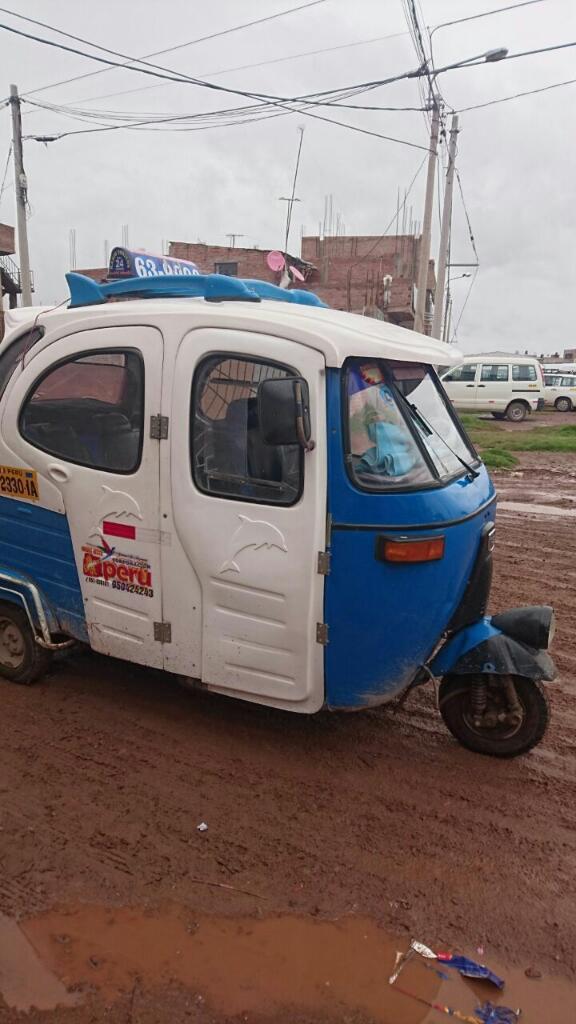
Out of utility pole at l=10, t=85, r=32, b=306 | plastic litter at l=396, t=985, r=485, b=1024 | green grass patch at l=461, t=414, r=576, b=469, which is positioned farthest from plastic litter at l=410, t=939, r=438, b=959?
utility pole at l=10, t=85, r=32, b=306

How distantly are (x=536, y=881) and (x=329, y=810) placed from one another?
0.91 m

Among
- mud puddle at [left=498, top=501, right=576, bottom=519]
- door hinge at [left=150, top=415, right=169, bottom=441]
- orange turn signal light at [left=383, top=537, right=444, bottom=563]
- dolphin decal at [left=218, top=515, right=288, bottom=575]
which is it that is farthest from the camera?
mud puddle at [left=498, top=501, right=576, bottom=519]

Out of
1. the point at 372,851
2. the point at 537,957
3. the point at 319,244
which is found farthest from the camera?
the point at 319,244

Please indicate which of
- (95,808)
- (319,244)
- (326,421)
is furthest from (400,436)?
(319,244)

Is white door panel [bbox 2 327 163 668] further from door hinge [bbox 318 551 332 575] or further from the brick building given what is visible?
the brick building

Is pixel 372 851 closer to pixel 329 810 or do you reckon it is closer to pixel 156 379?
pixel 329 810

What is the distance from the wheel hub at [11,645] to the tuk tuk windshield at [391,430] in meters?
2.50

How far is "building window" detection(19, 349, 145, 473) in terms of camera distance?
11.6 feet

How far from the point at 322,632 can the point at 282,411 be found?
1.02 m

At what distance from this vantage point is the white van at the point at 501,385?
23.6 meters

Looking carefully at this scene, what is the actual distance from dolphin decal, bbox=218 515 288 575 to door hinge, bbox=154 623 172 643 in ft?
1.64

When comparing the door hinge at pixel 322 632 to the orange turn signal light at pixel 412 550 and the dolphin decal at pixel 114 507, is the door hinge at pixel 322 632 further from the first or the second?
the dolphin decal at pixel 114 507

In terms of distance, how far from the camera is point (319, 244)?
37.2m

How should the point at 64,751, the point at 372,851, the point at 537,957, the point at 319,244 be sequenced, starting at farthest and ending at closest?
1. the point at 319,244
2. the point at 64,751
3. the point at 372,851
4. the point at 537,957
